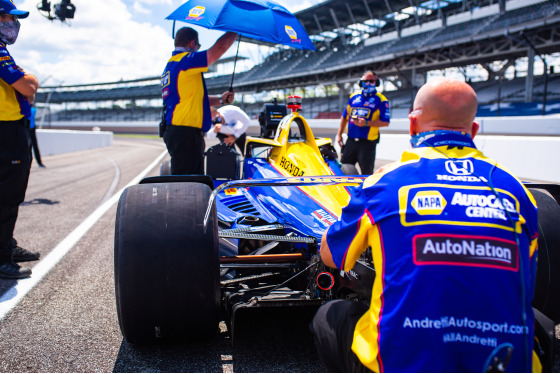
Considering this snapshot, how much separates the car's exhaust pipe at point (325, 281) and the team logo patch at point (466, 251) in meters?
0.90

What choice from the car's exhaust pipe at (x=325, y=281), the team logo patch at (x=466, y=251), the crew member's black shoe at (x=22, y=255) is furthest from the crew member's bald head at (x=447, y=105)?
the crew member's black shoe at (x=22, y=255)

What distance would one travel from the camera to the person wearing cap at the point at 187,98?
4.29 meters

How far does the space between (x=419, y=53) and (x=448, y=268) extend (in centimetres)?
3592

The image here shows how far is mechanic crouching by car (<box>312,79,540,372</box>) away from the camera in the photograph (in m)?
1.48

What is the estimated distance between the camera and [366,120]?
7047 millimetres

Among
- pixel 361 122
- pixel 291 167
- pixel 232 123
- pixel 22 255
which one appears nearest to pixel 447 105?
pixel 291 167

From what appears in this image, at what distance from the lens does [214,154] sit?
5312 mm

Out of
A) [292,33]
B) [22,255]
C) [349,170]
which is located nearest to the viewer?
[22,255]

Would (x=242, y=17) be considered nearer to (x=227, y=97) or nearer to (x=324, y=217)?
(x=227, y=97)

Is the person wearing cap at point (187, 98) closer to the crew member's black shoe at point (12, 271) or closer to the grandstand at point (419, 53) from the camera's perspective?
the crew member's black shoe at point (12, 271)

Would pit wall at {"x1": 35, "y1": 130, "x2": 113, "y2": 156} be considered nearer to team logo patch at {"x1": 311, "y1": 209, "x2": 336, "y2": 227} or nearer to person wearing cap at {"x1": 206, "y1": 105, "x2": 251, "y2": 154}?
person wearing cap at {"x1": 206, "y1": 105, "x2": 251, "y2": 154}

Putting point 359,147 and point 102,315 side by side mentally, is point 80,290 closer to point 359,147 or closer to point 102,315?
point 102,315

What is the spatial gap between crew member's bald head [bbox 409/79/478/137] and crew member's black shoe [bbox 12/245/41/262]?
369cm

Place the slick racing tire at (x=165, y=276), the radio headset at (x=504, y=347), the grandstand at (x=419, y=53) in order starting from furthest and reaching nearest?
the grandstand at (x=419, y=53) → the slick racing tire at (x=165, y=276) → the radio headset at (x=504, y=347)
